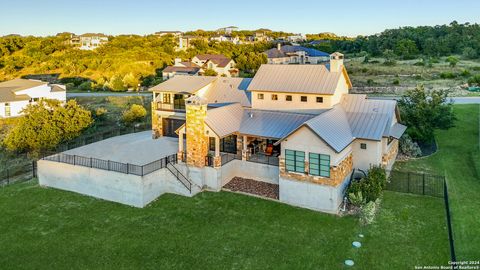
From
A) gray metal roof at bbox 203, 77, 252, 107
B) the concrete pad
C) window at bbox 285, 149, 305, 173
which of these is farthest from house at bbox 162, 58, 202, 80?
window at bbox 285, 149, 305, 173

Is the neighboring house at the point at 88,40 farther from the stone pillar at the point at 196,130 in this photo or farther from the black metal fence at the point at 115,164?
the stone pillar at the point at 196,130

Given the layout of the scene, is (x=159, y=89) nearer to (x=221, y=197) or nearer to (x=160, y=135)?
(x=160, y=135)

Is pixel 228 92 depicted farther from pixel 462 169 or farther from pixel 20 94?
pixel 20 94

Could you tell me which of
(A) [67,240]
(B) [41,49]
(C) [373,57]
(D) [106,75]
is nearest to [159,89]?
(A) [67,240]

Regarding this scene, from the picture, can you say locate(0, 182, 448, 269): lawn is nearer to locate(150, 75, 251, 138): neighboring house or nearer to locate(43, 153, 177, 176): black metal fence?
locate(43, 153, 177, 176): black metal fence

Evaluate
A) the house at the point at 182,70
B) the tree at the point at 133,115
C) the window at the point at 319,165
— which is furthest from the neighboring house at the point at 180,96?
the house at the point at 182,70

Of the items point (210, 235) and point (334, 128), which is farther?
point (334, 128)

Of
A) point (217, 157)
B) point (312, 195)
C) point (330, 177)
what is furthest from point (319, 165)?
point (217, 157)
